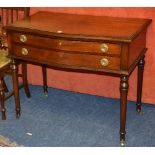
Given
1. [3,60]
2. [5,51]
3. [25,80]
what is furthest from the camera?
[25,80]

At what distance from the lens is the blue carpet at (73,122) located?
2803mm

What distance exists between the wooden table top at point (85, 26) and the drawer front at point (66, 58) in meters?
0.16

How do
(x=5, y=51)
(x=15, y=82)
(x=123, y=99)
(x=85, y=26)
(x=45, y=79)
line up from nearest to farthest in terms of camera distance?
(x=123, y=99), (x=85, y=26), (x=15, y=82), (x=5, y=51), (x=45, y=79)

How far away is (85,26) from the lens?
2645mm

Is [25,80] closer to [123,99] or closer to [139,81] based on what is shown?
[139,81]

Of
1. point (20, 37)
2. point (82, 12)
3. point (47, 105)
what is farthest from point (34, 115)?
point (82, 12)

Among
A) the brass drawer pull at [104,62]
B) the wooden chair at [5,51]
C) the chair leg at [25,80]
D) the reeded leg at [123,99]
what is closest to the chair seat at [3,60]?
the wooden chair at [5,51]

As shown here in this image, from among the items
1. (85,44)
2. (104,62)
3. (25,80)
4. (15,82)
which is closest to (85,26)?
→ (85,44)

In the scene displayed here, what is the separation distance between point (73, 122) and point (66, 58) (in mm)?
790

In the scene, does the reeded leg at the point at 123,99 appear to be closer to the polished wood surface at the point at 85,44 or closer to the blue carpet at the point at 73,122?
the polished wood surface at the point at 85,44

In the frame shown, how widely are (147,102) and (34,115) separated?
46.0 inches

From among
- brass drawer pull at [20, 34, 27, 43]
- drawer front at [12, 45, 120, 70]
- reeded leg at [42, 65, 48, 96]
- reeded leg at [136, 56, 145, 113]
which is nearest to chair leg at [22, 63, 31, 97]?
reeded leg at [42, 65, 48, 96]

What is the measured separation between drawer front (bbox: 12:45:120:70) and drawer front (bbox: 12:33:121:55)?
0.14 ft
